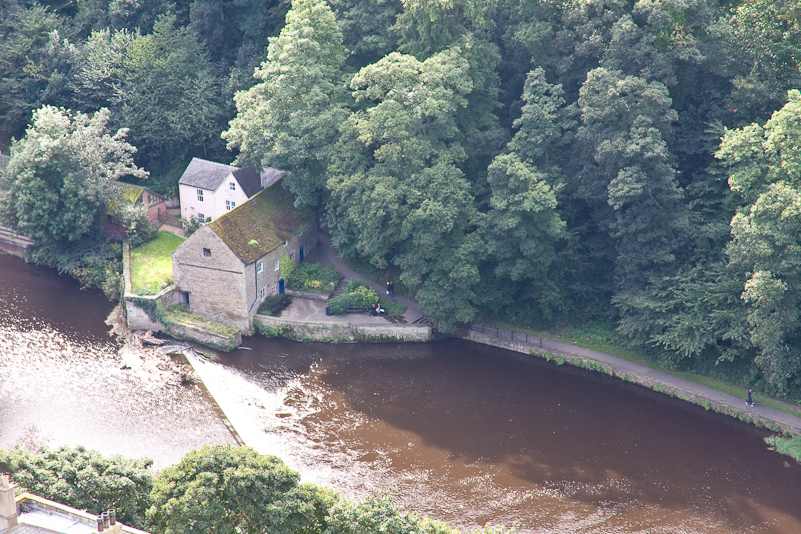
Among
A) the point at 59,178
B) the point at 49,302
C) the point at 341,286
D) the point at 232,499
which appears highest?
the point at 59,178

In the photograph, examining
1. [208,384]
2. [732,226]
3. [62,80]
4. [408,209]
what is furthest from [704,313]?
[62,80]

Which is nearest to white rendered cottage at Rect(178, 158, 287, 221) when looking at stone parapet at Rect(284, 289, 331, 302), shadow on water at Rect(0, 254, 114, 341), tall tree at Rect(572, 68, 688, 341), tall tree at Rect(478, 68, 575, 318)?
stone parapet at Rect(284, 289, 331, 302)

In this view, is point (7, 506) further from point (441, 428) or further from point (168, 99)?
point (168, 99)

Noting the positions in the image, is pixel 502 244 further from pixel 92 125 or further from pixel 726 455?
pixel 92 125

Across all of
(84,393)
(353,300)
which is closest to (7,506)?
(84,393)

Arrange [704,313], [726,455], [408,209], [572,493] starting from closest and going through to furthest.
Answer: [572,493], [726,455], [704,313], [408,209]

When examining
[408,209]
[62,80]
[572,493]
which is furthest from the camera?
[62,80]

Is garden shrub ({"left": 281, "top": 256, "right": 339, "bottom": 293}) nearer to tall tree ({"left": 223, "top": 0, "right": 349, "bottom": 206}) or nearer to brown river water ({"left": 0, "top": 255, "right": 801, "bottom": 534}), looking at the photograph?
tall tree ({"left": 223, "top": 0, "right": 349, "bottom": 206})
